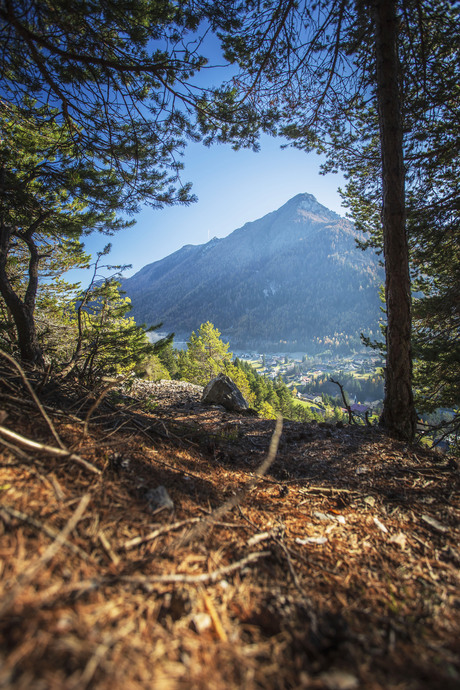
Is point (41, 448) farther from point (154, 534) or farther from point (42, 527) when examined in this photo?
point (154, 534)

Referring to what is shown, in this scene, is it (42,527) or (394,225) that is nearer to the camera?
(42,527)

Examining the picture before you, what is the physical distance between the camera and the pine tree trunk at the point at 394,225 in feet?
11.4

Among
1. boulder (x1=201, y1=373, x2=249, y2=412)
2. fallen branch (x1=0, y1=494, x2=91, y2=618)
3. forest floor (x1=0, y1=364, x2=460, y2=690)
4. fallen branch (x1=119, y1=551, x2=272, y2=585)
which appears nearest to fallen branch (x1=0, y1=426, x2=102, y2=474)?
forest floor (x1=0, y1=364, x2=460, y2=690)

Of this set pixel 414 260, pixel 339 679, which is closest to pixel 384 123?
pixel 414 260

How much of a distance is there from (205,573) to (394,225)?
4.44 meters

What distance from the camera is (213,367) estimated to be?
923 inches

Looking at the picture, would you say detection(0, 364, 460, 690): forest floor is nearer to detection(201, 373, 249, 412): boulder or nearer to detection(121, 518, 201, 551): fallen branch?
detection(121, 518, 201, 551): fallen branch

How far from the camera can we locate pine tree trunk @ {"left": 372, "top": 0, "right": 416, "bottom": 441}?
3479mm

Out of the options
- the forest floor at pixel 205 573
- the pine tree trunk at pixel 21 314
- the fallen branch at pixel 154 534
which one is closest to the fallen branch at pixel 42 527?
the forest floor at pixel 205 573

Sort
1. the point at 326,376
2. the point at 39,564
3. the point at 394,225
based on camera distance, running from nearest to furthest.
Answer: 1. the point at 39,564
2. the point at 394,225
3. the point at 326,376

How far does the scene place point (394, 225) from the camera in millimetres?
3570

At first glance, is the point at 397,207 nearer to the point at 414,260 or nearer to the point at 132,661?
the point at 414,260

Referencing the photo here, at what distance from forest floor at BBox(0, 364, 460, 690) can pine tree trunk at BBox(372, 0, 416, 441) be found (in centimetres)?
146

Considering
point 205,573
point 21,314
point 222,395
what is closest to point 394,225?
point 205,573
